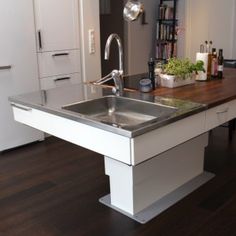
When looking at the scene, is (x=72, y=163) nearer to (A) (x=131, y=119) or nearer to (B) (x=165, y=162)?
(B) (x=165, y=162)

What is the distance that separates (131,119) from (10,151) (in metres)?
1.84

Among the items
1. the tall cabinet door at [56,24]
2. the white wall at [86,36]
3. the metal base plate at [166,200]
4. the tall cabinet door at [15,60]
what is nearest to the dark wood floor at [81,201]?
the metal base plate at [166,200]

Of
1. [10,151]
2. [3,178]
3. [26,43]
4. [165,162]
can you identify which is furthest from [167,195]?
[26,43]

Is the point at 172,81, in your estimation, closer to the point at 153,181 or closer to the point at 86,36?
the point at 153,181

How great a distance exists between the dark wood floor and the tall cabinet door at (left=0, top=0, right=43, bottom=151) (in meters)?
0.24

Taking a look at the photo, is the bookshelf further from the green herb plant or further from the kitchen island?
the green herb plant

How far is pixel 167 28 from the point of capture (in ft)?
18.2

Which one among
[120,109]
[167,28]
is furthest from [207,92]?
[167,28]

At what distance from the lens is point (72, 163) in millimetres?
3230

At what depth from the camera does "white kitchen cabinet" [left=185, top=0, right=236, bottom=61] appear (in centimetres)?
514

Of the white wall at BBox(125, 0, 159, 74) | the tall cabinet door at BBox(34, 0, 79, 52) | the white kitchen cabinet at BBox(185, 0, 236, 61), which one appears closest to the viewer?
the tall cabinet door at BBox(34, 0, 79, 52)

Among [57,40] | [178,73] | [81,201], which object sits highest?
[57,40]

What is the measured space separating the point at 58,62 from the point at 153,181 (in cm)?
185

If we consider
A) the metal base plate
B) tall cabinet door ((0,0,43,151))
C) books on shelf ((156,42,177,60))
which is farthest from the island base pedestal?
books on shelf ((156,42,177,60))
